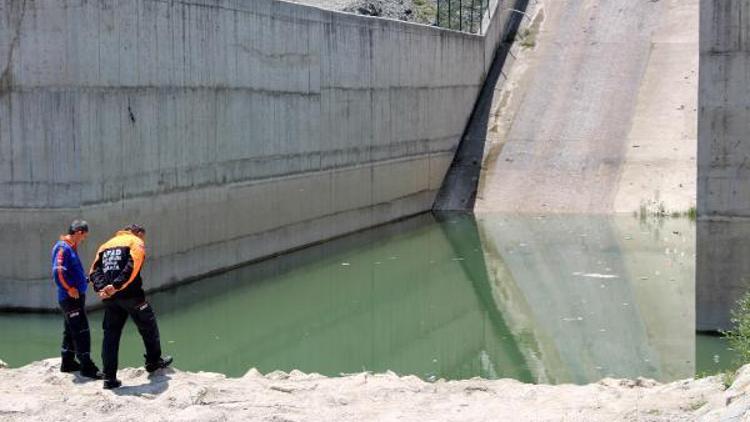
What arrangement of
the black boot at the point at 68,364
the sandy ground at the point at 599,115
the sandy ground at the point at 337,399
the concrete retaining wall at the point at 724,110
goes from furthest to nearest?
the sandy ground at the point at 599,115 → the concrete retaining wall at the point at 724,110 → the black boot at the point at 68,364 → the sandy ground at the point at 337,399

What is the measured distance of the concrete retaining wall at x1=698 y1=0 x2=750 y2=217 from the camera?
39.4 ft

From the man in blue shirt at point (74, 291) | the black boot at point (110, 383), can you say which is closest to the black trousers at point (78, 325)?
the man in blue shirt at point (74, 291)

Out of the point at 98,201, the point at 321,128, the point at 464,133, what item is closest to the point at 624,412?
the point at 98,201

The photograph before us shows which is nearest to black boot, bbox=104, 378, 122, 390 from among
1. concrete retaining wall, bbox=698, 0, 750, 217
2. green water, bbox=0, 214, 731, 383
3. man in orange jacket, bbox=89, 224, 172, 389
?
man in orange jacket, bbox=89, 224, 172, 389

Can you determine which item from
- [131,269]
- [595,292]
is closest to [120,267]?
[131,269]

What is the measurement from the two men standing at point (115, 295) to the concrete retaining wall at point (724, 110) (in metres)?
5.86

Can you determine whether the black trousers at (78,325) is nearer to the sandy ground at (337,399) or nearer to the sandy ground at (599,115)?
the sandy ground at (337,399)

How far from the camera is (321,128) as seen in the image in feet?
66.2

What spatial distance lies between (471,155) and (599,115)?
2832 millimetres

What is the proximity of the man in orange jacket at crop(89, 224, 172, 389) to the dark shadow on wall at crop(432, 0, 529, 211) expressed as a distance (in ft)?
52.2

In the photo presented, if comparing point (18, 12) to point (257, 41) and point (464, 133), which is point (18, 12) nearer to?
point (257, 41)

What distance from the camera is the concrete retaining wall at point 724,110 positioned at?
12023 mm

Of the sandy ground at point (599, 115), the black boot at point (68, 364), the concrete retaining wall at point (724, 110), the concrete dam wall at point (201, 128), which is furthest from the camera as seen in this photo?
the sandy ground at point (599, 115)

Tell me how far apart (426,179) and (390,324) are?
1103 cm
